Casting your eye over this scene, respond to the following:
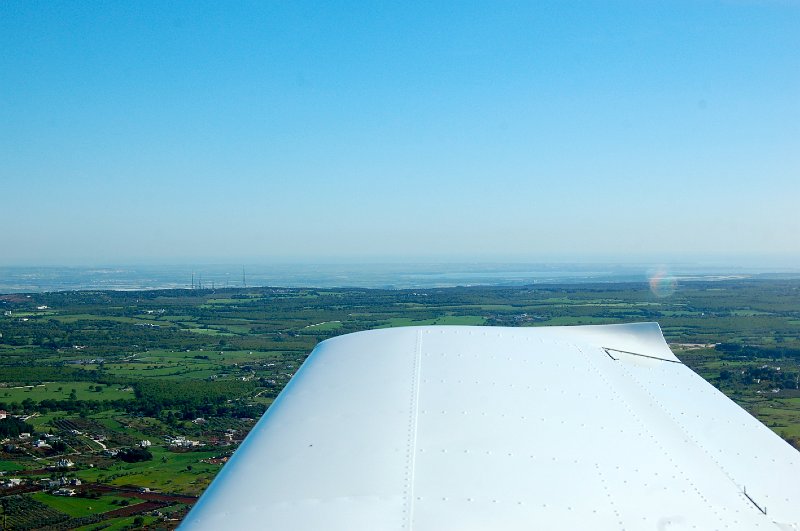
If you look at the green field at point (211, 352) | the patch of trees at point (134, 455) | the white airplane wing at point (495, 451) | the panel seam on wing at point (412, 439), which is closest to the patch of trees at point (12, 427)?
the green field at point (211, 352)

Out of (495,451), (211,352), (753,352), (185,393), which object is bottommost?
(185,393)

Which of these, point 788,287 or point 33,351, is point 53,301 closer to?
point 33,351

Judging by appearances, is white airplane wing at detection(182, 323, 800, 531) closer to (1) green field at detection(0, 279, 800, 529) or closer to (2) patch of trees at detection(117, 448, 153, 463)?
(1) green field at detection(0, 279, 800, 529)

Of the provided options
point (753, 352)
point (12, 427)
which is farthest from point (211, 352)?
point (753, 352)

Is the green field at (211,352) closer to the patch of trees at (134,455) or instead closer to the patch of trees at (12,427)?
the patch of trees at (134,455)

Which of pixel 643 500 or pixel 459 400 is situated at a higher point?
pixel 459 400

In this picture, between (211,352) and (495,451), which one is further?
(211,352)

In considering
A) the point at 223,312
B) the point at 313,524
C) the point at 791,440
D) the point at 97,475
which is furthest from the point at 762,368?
the point at 223,312

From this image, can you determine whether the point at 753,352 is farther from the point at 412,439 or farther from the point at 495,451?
the point at 412,439
